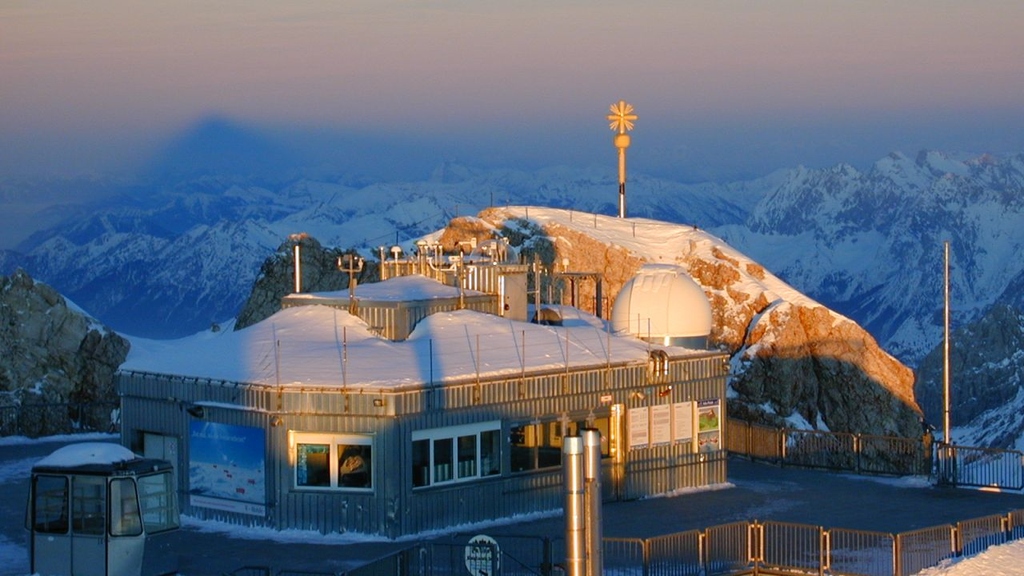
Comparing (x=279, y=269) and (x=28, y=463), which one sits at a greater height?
(x=279, y=269)

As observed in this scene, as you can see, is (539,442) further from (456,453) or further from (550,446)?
(456,453)

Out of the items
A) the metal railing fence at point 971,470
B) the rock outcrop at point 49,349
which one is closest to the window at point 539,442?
the metal railing fence at point 971,470

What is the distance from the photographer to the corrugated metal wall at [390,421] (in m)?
32.0

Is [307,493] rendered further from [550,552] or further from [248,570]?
[550,552]

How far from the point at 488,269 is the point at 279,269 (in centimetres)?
3135

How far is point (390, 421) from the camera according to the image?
105ft

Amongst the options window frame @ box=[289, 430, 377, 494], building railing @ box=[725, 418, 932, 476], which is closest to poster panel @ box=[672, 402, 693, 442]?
building railing @ box=[725, 418, 932, 476]

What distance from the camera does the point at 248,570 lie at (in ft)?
93.4

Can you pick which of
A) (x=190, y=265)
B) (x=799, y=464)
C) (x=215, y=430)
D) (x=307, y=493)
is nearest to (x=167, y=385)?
(x=215, y=430)

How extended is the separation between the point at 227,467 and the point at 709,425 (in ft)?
39.5

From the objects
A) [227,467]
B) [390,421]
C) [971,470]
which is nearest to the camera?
[390,421]

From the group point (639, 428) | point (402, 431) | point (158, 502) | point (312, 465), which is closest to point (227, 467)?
point (312, 465)

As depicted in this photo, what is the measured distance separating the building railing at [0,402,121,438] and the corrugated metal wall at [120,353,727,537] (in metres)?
13.8

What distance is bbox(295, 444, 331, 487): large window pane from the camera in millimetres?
32312
